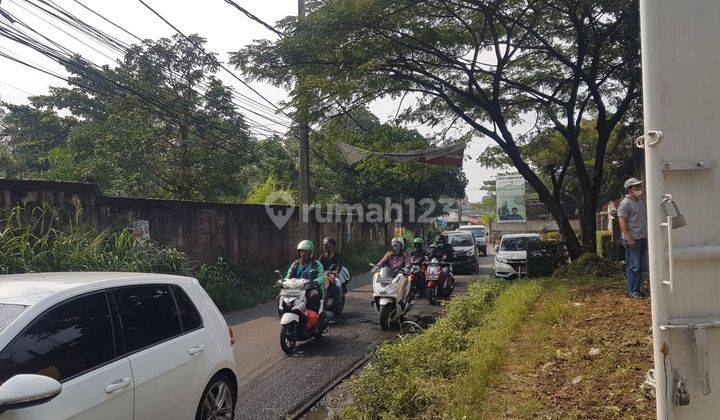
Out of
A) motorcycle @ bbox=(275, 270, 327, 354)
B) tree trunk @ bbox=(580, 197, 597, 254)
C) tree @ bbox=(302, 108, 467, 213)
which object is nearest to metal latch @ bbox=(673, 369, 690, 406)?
motorcycle @ bbox=(275, 270, 327, 354)

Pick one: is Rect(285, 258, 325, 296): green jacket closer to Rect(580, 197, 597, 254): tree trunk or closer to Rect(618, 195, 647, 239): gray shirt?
Rect(618, 195, 647, 239): gray shirt

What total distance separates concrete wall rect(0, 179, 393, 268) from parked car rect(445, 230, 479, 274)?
16.6 ft

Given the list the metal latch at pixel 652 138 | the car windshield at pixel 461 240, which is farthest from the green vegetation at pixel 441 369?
the car windshield at pixel 461 240

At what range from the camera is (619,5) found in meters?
10.7

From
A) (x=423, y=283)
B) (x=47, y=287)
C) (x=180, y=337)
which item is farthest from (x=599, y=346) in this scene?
(x=423, y=283)

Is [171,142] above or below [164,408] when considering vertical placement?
above

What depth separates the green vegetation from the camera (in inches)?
170

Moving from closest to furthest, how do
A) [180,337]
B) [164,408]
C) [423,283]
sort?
1. [164,408]
2. [180,337]
3. [423,283]

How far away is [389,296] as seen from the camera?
844 cm

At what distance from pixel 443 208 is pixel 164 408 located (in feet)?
113

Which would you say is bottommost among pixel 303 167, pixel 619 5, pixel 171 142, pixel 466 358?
pixel 466 358

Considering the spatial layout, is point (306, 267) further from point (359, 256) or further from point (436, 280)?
point (359, 256)

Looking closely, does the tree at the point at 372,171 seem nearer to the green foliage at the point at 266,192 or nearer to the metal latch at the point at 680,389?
the green foliage at the point at 266,192

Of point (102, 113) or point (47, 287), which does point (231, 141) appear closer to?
point (102, 113)
